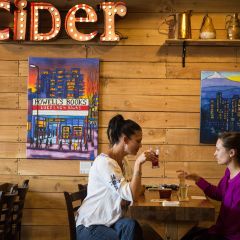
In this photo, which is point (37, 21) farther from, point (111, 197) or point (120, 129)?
point (111, 197)

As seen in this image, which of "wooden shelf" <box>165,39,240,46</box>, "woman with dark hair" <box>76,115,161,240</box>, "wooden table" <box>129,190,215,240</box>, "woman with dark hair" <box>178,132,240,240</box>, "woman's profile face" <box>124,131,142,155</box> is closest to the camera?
"wooden table" <box>129,190,215,240</box>

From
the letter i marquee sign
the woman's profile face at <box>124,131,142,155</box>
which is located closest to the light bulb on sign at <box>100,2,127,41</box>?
the letter i marquee sign

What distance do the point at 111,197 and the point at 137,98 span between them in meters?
A: 1.60

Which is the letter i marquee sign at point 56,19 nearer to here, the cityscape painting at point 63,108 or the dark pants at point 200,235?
the cityscape painting at point 63,108

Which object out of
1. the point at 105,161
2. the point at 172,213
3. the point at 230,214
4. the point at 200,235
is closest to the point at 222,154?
the point at 230,214

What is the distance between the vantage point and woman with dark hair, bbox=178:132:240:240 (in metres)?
2.88

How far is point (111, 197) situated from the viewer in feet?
9.53

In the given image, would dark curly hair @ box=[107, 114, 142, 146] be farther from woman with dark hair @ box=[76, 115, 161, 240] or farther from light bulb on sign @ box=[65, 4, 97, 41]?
light bulb on sign @ box=[65, 4, 97, 41]

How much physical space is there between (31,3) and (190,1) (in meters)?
1.46

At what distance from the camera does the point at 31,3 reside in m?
4.24

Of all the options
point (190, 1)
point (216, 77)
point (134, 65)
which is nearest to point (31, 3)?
point (134, 65)

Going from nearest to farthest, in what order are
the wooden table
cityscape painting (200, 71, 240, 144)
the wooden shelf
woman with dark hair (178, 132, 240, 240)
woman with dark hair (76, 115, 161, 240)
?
1. the wooden table
2. woman with dark hair (76, 115, 161, 240)
3. woman with dark hair (178, 132, 240, 240)
4. the wooden shelf
5. cityscape painting (200, 71, 240, 144)

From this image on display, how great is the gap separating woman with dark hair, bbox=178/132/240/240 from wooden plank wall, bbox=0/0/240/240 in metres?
0.94

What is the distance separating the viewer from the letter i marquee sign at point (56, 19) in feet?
13.8
